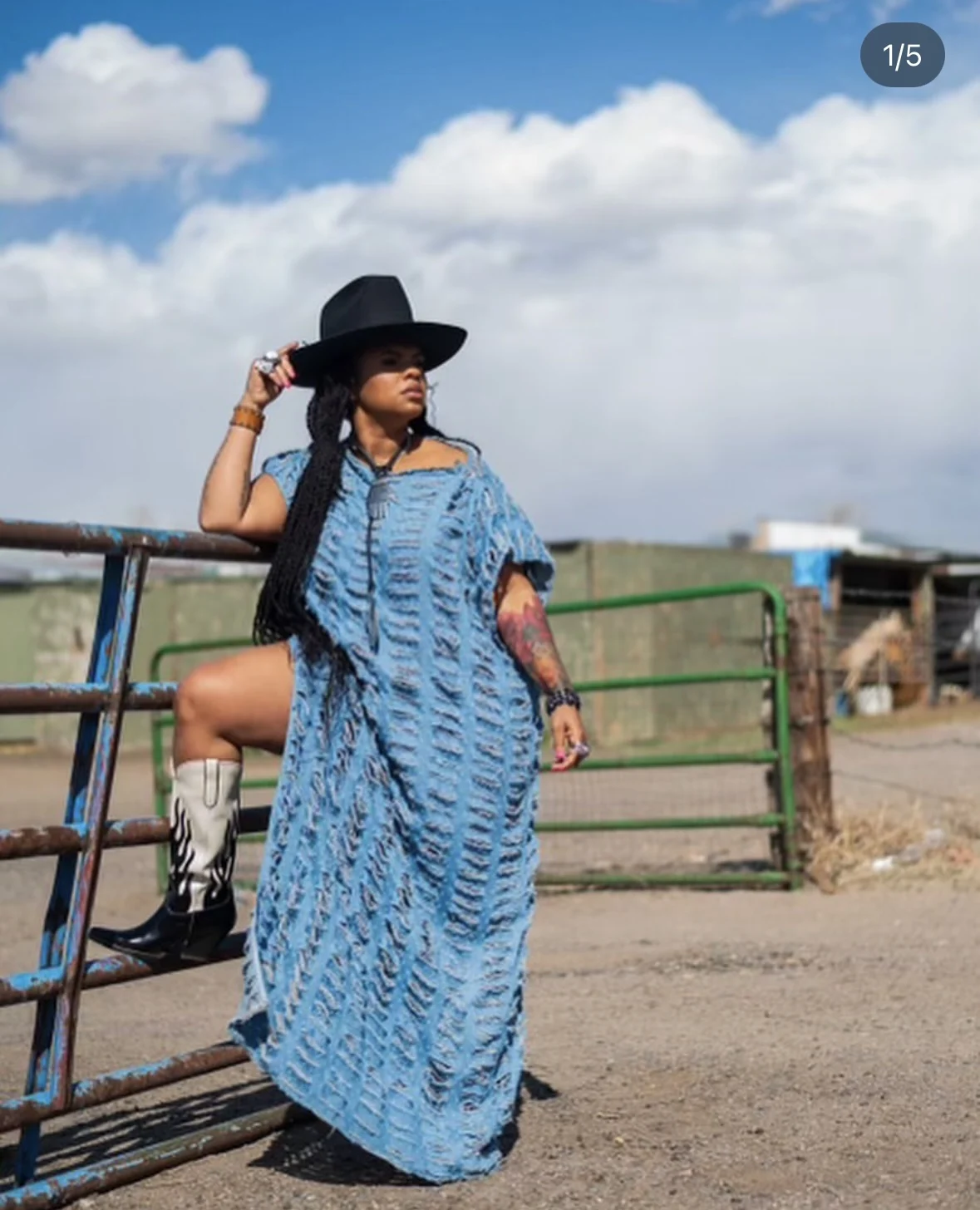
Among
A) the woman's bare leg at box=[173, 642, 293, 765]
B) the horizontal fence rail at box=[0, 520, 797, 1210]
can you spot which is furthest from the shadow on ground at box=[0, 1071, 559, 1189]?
the woman's bare leg at box=[173, 642, 293, 765]

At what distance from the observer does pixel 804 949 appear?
6.53 metres

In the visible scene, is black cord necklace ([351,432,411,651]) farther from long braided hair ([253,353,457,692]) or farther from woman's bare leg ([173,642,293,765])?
woman's bare leg ([173,642,293,765])

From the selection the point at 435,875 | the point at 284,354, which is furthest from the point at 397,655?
the point at 284,354

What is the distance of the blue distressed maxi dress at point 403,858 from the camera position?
11.3ft

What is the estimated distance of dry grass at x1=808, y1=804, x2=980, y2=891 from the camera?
26.8 ft

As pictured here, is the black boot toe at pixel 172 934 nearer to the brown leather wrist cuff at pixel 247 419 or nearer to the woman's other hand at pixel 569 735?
the woman's other hand at pixel 569 735

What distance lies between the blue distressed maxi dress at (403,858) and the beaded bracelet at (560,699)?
0.34 feet

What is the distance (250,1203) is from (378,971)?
0.50m

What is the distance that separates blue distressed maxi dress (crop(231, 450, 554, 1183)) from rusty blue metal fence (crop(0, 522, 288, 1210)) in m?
0.28

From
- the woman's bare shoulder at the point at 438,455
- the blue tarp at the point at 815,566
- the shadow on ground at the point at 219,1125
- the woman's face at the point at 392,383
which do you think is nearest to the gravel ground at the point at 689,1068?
the shadow on ground at the point at 219,1125

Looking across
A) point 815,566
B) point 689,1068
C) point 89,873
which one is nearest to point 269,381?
point 89,873

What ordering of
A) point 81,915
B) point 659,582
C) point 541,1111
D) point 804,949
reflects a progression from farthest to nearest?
point 659,582, point 804,949, point 541,1111, point 81,915

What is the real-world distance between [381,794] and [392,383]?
864 mm

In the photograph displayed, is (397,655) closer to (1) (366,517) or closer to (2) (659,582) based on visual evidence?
(1) (366,517)
